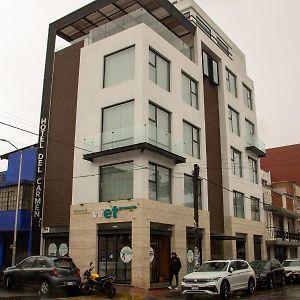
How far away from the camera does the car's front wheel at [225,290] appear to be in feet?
59.3

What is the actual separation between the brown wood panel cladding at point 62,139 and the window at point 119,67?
266 centimetres

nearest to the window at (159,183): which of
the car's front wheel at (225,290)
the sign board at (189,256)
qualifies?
the sign board at (189,256)

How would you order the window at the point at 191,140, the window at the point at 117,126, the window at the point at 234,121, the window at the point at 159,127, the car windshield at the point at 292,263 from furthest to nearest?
the window at the point at 234,121 < the window at the point at 191,140 < the car windshield at the point at 292,263 < the window at the point at 159,127 < the window at the point at 117,126

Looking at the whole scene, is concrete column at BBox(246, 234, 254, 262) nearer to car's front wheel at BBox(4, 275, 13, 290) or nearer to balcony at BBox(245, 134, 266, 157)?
balcony at BBox(245, 134, 266, 157)

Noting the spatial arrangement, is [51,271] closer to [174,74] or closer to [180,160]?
[180,160]

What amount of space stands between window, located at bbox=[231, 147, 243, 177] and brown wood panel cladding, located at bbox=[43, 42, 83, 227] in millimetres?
13488

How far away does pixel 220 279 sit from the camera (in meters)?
18.1

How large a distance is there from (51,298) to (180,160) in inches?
460

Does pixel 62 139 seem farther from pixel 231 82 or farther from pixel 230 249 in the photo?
pixel 231 82

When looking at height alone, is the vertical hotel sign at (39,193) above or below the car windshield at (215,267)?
above

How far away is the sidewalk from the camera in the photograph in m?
18.6

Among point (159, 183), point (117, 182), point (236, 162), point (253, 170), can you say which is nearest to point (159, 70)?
point (159, 183)

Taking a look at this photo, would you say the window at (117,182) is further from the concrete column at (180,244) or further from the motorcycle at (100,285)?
the motorcycle at (100,285)

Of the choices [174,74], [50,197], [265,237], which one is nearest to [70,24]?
[174,74]
